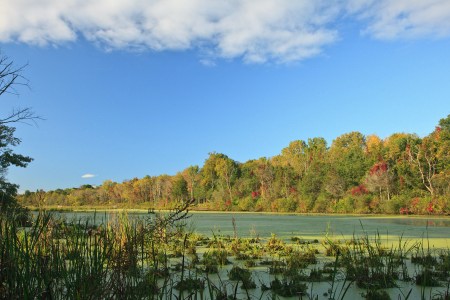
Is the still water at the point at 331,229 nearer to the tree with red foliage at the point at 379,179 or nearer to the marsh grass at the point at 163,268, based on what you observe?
the marsh grass at the point at 163,268

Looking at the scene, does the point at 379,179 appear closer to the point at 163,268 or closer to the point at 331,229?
the point at 331,229

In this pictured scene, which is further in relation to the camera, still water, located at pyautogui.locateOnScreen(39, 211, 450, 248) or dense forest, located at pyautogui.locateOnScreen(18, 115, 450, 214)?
dense forest, located at pyautogui.locateOnScreen(18, 115, 450, 214)

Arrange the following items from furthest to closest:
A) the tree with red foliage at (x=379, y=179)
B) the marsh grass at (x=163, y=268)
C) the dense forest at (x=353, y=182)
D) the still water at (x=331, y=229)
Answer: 1. the tree with red foliage at (x=379, y=179)
2. the dense forest at (x=353, y=182)
3. the still water at (x=331, y=229)
4. the marsh grass at (x=163, y=268)

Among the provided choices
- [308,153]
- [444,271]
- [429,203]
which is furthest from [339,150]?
[444,271]

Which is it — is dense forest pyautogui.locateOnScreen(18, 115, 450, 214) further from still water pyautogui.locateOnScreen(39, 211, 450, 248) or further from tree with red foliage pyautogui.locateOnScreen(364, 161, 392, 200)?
still water pyautogui.locateOnScreen(39, 211, 450, 248)

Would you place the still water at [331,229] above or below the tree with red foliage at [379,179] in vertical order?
below

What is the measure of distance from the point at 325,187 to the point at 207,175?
91.1 ft

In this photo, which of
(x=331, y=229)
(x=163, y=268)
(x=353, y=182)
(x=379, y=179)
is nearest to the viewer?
(x=163, y=268)

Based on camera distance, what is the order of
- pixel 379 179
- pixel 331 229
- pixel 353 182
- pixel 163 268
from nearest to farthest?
pixel 163 268
pixel 331 229
pixel 379 179
pixel 353 182

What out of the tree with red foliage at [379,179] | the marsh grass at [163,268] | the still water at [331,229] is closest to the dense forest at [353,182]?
the tree with red foliage at [379,179]

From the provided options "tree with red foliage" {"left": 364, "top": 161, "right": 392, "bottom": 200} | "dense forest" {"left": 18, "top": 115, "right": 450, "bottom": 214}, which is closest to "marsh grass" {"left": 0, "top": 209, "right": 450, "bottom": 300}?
"dense forest" {"left": 18, "top": 115, "right": 450, "bottom": 214}

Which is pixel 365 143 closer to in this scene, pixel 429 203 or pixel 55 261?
pixel 429 203

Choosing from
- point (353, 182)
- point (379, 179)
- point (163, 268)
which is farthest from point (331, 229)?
point (353, 182)

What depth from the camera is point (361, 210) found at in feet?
109
